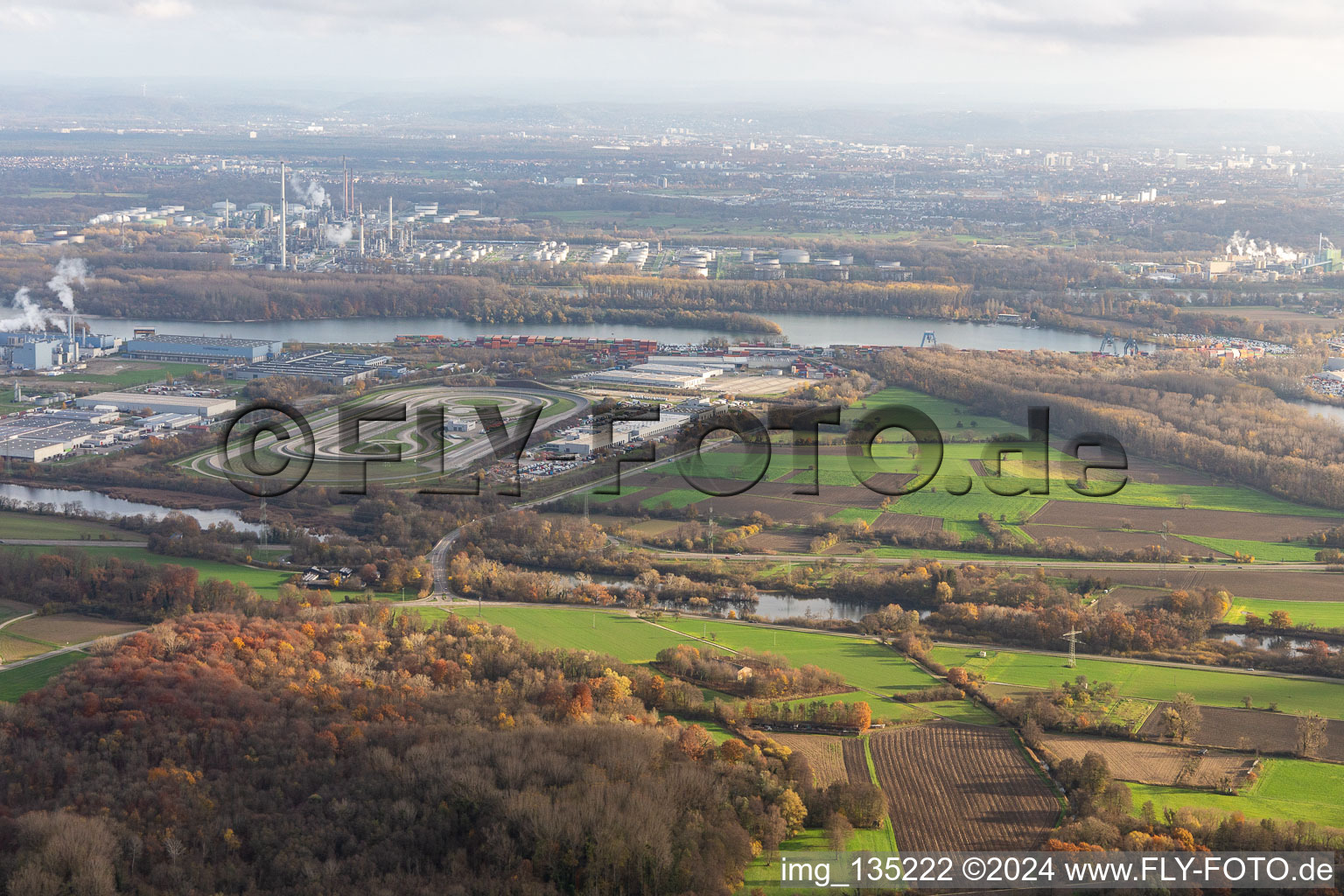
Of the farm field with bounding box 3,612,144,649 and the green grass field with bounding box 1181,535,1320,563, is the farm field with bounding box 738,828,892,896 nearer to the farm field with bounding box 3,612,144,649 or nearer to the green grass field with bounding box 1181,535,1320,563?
the farm field with bounding box 3,612,144,649

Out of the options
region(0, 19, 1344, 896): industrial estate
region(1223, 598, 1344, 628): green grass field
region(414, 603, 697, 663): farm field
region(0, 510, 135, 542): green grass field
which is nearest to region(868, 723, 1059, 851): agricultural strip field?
region(0, 19, 1344, 896): industrial estate

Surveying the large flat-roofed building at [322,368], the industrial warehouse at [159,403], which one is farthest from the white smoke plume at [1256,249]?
the industrial warehouse at [159,403]

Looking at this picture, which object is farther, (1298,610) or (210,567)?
(210,567)

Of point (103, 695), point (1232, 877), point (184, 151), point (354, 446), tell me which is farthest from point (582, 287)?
point (184, 151)

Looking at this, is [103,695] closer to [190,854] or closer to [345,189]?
[190,854]

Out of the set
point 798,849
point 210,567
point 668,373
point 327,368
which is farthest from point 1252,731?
point 327,368

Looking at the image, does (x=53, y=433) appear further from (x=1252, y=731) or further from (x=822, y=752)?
(x=1252, y=731)
